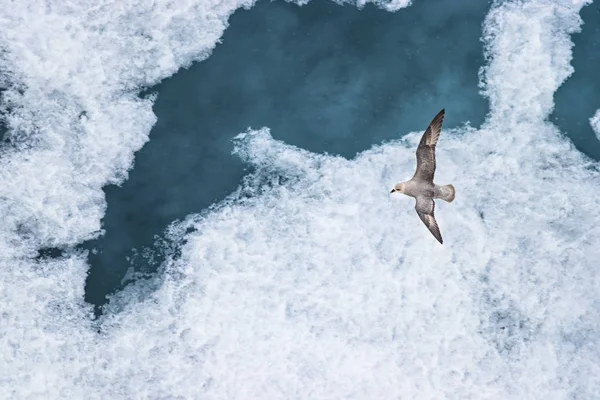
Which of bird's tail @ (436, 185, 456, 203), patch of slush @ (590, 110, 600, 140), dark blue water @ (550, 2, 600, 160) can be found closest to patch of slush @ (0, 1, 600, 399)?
dark blue water @ (550, 2, 600, 160)

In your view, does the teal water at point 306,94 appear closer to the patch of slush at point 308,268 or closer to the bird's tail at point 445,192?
the patch of slush at point 308,268

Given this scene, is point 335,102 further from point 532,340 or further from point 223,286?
point 532,340

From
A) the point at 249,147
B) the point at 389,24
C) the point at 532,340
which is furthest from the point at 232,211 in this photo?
the point at 532,340

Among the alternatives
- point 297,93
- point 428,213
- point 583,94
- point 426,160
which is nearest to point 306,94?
point 297,93

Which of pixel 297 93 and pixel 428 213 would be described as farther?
pixel 297 93

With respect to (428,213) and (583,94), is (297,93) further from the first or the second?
(583,94)
